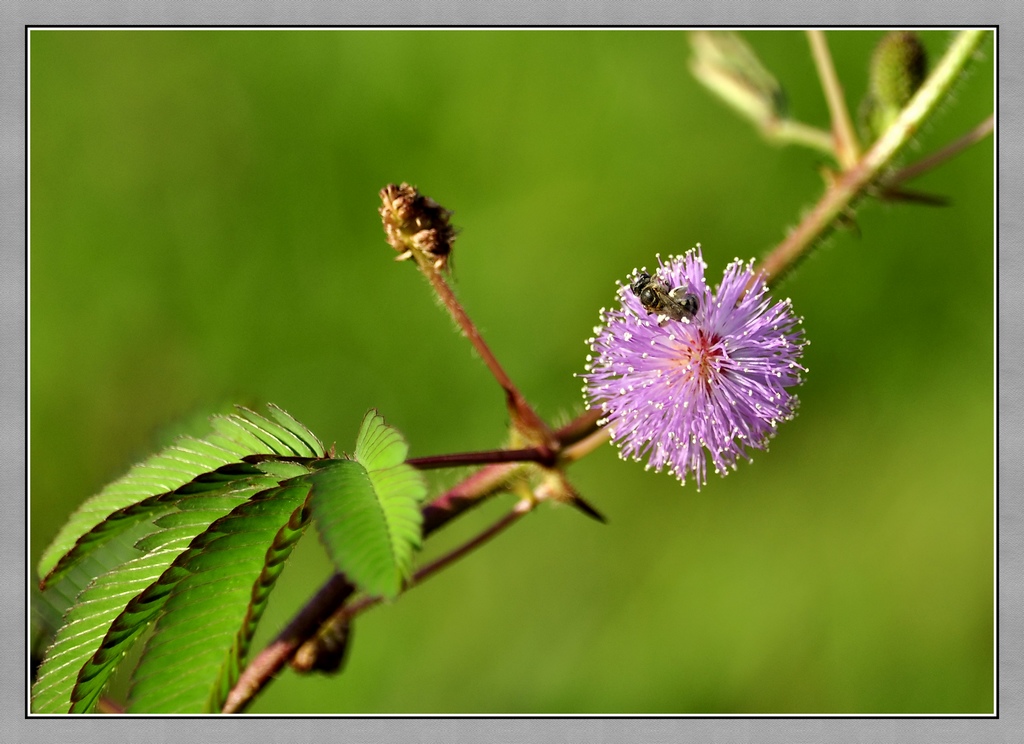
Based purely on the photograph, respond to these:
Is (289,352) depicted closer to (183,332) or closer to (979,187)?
(183,332)

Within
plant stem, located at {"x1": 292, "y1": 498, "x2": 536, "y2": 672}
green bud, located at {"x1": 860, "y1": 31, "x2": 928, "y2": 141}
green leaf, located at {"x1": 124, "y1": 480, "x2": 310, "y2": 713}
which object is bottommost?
plant stem, located at {"x1": 292, "y1": 498, "x2": 536, "y2": 672}

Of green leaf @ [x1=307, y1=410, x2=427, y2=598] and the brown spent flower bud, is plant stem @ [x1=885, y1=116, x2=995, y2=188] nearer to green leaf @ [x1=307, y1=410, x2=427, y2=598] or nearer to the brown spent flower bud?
the brown spent flower bud

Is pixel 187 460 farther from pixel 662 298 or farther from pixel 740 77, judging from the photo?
pixel 740 77

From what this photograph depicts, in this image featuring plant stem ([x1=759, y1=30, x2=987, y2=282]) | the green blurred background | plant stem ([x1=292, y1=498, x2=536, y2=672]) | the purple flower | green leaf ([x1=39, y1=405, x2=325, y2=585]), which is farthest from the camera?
the green blurred background

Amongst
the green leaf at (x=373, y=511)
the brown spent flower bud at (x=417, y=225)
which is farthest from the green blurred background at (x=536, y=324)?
the green leaf at (x=373, y=511)

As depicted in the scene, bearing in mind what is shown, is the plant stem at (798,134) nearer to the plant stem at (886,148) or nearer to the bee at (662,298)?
the plant stem at (886,148)

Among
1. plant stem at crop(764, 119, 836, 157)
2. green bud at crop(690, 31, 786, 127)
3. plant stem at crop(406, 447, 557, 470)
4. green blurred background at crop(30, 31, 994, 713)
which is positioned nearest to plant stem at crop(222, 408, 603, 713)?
plant stem at crop(406, 447, 557, 470)
